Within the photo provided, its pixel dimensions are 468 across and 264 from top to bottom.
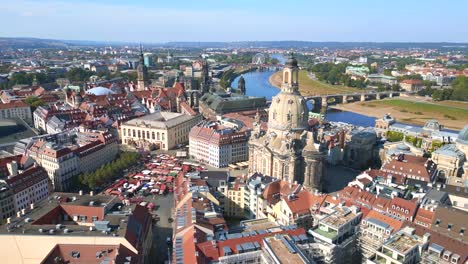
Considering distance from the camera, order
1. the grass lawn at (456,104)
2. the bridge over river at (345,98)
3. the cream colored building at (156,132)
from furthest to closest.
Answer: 1. the bridge over river at (345,98)
2. the grass lawn at (456,104)
3. the cream colored building at (156,132)

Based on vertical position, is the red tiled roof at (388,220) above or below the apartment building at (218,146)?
above

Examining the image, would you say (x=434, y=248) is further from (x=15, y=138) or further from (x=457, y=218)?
(x=15, y=138)

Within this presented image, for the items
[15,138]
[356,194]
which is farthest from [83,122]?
[356,194]

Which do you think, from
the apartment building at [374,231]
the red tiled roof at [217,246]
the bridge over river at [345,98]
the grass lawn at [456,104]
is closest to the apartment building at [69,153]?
the red tiled roof at [217,246]

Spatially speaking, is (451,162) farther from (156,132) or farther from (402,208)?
(156,132)

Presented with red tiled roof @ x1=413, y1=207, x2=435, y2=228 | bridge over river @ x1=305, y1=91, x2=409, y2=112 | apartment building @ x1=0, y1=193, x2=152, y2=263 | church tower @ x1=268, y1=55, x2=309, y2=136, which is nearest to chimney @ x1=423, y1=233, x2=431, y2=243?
red tiled roof @ x1=413, y1=207, x2=435, y2=228

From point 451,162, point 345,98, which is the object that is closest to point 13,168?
point 451,162

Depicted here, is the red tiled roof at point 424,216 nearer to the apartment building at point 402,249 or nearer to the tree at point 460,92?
the apartment building at point 402,249
